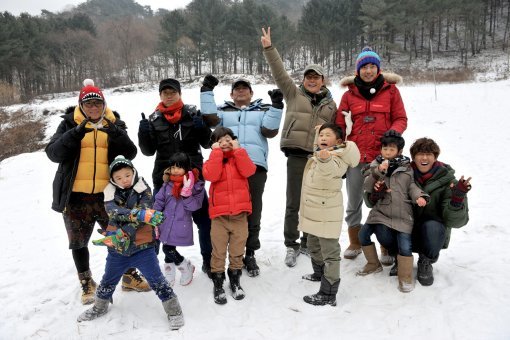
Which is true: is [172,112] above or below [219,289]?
above

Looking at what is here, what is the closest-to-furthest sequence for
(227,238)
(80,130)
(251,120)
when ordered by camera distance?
→ (80,130), (227,238), (251,120)

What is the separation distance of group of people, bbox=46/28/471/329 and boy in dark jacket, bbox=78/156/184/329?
10mm

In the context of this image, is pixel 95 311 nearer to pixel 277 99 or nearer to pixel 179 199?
pixel 179 199

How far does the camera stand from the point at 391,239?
11.6 feet

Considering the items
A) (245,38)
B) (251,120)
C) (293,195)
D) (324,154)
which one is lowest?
(293,195)

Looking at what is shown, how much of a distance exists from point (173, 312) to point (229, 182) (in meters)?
1.32

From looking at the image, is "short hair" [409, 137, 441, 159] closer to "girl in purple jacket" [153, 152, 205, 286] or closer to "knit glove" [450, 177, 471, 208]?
"knit glove" [450, 177, 471, 208]

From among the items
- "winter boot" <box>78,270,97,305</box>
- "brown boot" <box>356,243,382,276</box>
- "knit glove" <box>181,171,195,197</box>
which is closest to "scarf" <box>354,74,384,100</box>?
"brown boot" <box>356,243,382,276</box>

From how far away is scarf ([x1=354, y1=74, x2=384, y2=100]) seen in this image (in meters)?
3.66

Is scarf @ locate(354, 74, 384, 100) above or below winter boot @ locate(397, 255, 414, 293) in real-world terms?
above

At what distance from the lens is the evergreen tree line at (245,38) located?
36281 millimetres

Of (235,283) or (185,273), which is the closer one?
(235,283)

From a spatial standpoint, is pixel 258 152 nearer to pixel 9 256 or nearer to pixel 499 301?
pixel 499 301

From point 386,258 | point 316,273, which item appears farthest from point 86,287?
point 386,258
